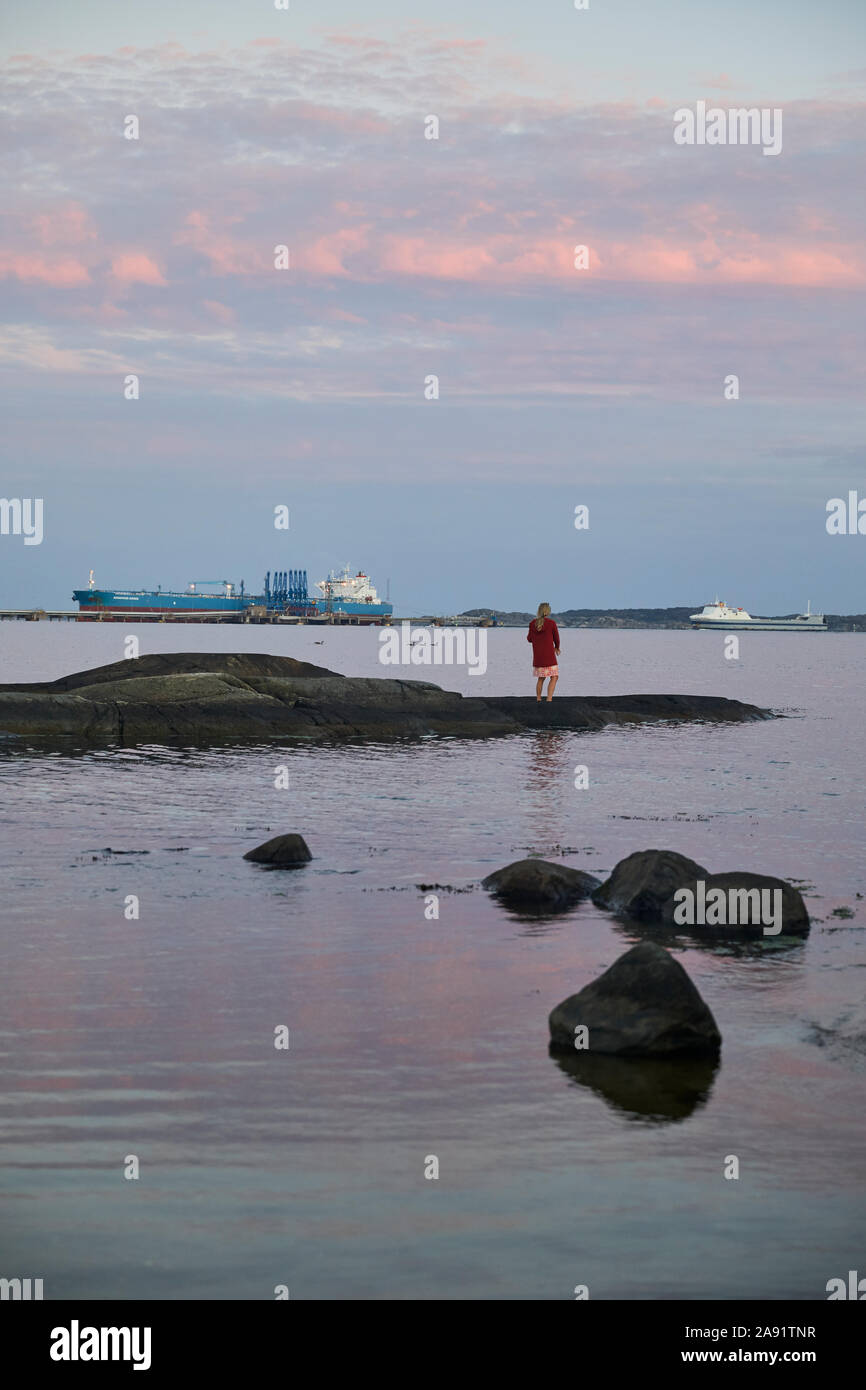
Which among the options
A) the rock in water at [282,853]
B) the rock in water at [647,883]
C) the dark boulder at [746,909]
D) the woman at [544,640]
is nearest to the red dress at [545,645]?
the woman at [544,640]

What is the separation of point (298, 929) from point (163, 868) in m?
3.90

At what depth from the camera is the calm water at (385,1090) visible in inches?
274

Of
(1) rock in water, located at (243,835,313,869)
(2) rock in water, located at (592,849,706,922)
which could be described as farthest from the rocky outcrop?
(2) rock in water, located at (592,849,706,922)

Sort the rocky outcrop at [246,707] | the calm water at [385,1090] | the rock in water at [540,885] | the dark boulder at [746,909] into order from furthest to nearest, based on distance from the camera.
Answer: the rocky outcrop at [246,707] → the rock in water at [540,885] → the dark boulder at [746,909] → the calm water at [385,1090]

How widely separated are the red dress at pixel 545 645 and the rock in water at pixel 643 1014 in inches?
992

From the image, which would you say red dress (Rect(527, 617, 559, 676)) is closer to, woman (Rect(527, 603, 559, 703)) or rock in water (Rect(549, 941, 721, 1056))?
woman (Rect(527, 603, 559, 703))

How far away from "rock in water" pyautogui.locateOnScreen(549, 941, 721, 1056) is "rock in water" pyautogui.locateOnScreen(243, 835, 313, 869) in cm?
802

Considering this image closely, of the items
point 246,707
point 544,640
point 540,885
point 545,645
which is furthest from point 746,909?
point 246,707

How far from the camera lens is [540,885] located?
1577 cm

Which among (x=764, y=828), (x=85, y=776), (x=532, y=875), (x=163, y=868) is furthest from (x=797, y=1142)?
(x=85, y=776)

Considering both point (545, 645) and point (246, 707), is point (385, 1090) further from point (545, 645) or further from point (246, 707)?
point (545, 645)

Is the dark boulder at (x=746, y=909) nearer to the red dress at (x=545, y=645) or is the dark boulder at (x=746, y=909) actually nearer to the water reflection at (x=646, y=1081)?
the water reflection at (x=646, y=1081)

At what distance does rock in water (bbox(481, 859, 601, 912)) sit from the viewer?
15.7m

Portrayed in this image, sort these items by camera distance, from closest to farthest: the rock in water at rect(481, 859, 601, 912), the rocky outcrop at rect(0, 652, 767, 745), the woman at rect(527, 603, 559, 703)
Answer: the rock in water at rect(481, 859, 601, 912) → the rocky outcrop at rect(0, 652, 767, 745) → the woman at rect(527, 603, 559, 703)
